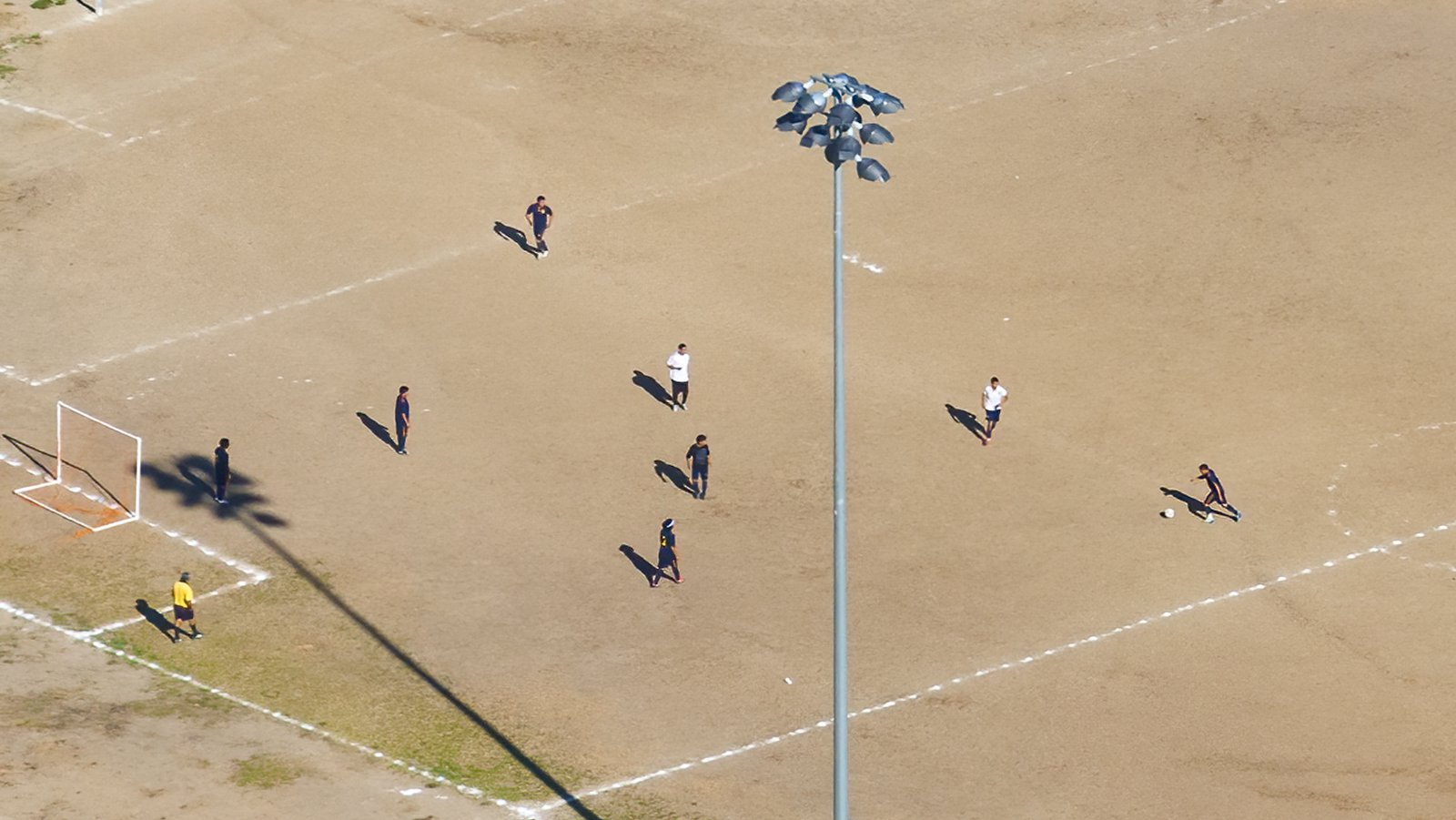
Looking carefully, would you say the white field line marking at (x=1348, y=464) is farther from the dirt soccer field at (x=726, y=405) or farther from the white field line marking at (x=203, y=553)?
the white field line marking at (x=203, y=553)

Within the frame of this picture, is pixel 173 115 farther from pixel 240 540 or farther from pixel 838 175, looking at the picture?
pixel 838 175

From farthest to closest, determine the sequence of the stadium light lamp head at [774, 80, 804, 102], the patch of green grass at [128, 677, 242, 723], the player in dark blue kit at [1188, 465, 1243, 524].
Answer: the player in dark blue kit at [1188, 465, 1243, 524] → the patch of green grass at [128, 677, 242, 723] → the stadium light lamp head at [774, 80, 804, 102]

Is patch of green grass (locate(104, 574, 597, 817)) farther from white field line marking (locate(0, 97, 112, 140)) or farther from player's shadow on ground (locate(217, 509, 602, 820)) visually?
white field line marking (locate(0, 97, 112, 140))

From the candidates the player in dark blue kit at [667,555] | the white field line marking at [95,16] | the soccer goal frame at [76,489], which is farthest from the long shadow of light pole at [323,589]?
the white field line marking at [95,16]

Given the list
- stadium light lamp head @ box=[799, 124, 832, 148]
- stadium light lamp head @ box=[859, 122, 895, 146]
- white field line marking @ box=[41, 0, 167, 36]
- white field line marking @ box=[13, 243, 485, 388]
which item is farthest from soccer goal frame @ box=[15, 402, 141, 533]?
white field line marking @ box=[41, 0, 167, 36]

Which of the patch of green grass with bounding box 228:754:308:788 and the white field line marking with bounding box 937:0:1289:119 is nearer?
the patch of green grass with bounding box 228:754:308:788

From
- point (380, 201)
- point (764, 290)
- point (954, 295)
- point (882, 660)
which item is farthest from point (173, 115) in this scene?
point (882, 660)
